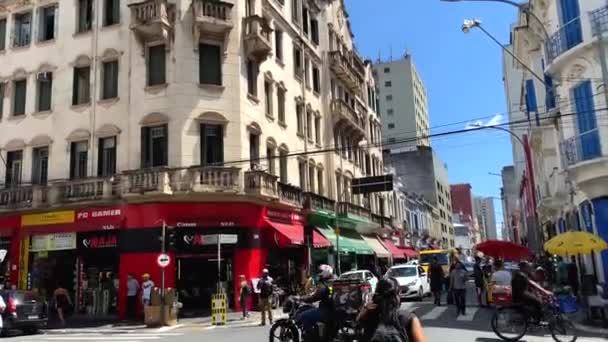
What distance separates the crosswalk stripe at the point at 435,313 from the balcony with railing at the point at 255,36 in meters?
14.4

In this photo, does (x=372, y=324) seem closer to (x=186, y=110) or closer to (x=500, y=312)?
(x=500, y=312)

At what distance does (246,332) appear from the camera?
1650 cm

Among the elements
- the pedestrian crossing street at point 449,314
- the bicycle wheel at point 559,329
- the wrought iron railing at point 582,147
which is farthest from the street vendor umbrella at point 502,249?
the bicycle wheel at point 559,329

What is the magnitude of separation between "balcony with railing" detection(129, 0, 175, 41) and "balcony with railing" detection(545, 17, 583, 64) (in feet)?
52.1

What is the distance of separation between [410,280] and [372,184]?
42.7 feet

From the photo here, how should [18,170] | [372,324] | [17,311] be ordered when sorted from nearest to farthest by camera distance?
1. [372,324]
2. [17,311]
3. [18,170]

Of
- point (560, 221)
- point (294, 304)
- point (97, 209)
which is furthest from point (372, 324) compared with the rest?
point (560, 221)

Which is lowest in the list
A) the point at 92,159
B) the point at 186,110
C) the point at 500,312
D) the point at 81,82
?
the point at 500,312

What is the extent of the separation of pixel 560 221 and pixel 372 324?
99.2 feet

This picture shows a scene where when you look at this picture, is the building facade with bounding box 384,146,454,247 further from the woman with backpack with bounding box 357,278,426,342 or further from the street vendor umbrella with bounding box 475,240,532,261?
the woman with backpack with bounding box 357,278,426,342

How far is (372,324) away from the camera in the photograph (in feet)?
19.0

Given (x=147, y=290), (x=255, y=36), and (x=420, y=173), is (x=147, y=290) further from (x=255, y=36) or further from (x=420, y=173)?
(x=420, y=173)

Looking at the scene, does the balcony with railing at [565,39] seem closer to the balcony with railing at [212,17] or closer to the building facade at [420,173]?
the balcony with railing at [212,17]

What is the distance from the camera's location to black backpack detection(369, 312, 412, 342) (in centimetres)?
477
